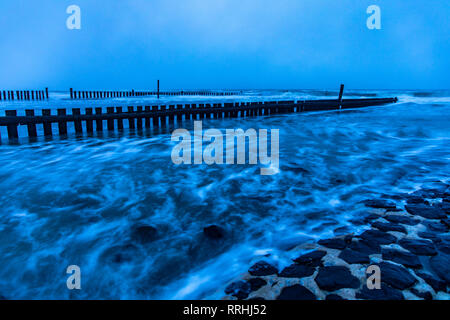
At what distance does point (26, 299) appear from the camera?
221 cm

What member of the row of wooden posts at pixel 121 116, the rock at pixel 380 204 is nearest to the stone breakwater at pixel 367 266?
the rock at pixel 380 204

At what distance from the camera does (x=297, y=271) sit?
223 centimetres

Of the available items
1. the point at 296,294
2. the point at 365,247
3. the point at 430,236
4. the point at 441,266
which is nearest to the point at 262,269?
the point at 296,294

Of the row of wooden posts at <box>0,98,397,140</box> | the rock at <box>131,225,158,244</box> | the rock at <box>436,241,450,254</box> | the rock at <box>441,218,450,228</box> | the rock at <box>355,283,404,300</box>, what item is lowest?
the rock at <box>131,225,158,244</box>

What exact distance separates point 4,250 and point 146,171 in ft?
9.47

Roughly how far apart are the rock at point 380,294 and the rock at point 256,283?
70cm

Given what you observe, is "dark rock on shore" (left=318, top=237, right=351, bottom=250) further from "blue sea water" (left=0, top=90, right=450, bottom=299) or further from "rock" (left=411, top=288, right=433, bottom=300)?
"rock" (left=411, top=288, right=433, bottom=300)

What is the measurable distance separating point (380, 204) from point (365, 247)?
4.58ft

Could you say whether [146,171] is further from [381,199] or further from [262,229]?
[381,199]

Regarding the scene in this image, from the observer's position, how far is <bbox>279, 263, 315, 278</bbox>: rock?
2172 mm

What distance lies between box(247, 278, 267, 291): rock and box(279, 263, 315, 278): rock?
0.18m

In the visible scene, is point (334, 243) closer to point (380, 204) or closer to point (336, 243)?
point (336, 243)

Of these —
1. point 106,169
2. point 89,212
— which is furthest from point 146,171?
point 89,212

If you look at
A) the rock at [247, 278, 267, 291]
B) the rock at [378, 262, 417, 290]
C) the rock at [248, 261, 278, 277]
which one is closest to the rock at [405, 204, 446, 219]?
the rock at [378, 262, 417, 290]
